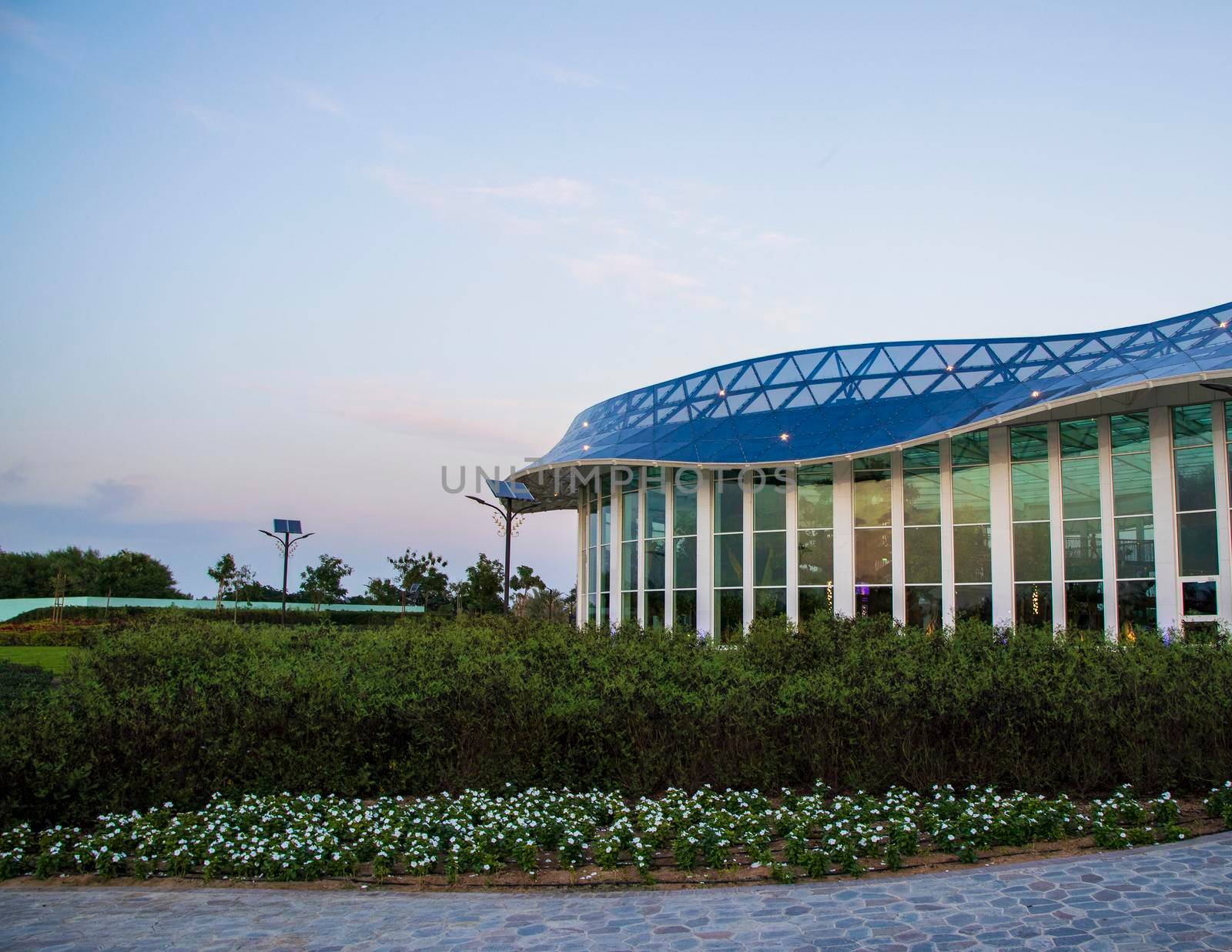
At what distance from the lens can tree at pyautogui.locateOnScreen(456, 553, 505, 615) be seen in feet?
199

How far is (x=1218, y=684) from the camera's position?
36.7 feet

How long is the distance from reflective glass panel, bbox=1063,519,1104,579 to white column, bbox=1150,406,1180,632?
1311 millimetres

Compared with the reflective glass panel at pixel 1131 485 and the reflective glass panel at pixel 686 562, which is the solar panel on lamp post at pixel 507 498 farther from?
the reflective glass panel at pixel 1131 485

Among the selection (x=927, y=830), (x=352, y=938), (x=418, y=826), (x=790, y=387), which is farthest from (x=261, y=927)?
(x=790, y=387)

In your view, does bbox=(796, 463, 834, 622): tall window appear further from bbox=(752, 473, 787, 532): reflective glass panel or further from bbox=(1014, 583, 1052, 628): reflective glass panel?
bbox=(1014, 583, 1052, 628): reflective glass panel

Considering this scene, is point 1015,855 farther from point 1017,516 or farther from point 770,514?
point 770,514

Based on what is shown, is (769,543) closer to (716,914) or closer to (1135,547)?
(1135,547)

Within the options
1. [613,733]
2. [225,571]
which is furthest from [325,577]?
[613,733]

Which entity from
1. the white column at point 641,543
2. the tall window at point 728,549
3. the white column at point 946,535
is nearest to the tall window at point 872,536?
the white column at point 946,535

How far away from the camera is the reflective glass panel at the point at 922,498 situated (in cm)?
2740

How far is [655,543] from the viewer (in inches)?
1250

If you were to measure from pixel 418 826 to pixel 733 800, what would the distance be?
114 inches

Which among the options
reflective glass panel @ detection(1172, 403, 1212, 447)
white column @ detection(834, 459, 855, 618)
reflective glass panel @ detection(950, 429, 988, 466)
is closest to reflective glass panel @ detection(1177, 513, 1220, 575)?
reflective glass panel @ detection(1172, 403, 1212, 447)

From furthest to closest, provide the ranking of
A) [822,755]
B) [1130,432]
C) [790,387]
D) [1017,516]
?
[790,387] < [1017,516] < [1130,432] < [822,755]
